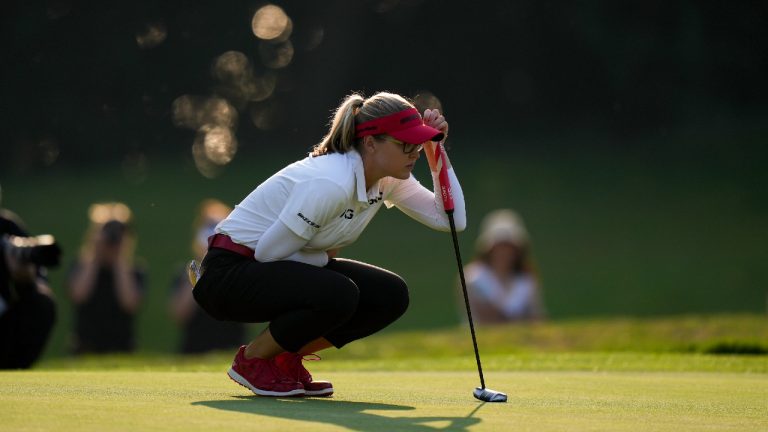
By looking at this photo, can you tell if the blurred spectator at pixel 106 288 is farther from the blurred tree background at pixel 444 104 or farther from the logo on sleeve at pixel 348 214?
the blurred tree background at pixel 444 104

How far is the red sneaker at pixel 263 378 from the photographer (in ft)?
17.7

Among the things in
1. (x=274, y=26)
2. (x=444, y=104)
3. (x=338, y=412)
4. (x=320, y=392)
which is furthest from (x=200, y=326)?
(x=274, y=26)

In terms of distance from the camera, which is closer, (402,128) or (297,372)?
(402,128)

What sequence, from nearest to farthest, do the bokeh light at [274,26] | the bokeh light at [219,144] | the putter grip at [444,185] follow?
the putter grip at [444,185], the bokeh light at [274,26], the bokeh light at [219,144]

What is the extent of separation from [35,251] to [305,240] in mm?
3351

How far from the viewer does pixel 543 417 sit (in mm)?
4660

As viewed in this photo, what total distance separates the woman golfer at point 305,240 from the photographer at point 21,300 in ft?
9.63

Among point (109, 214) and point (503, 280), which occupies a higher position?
point (109, 214)

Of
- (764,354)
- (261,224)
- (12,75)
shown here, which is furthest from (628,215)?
(261,224)

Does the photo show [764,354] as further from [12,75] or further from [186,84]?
[12,75]

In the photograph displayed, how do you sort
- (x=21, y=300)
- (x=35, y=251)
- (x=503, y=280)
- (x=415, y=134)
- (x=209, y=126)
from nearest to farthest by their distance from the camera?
(x=415, y=134)
(x=35, y=251)
(x=21, y=300)
(x=503, y=280)
(x=209, y=126)

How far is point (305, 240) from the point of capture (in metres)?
5.28

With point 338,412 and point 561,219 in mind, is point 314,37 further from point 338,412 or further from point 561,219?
point 338,412

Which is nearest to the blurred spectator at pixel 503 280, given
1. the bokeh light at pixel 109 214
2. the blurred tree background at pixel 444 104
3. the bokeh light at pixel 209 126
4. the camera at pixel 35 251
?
the bokeh light at pixel 109 214
